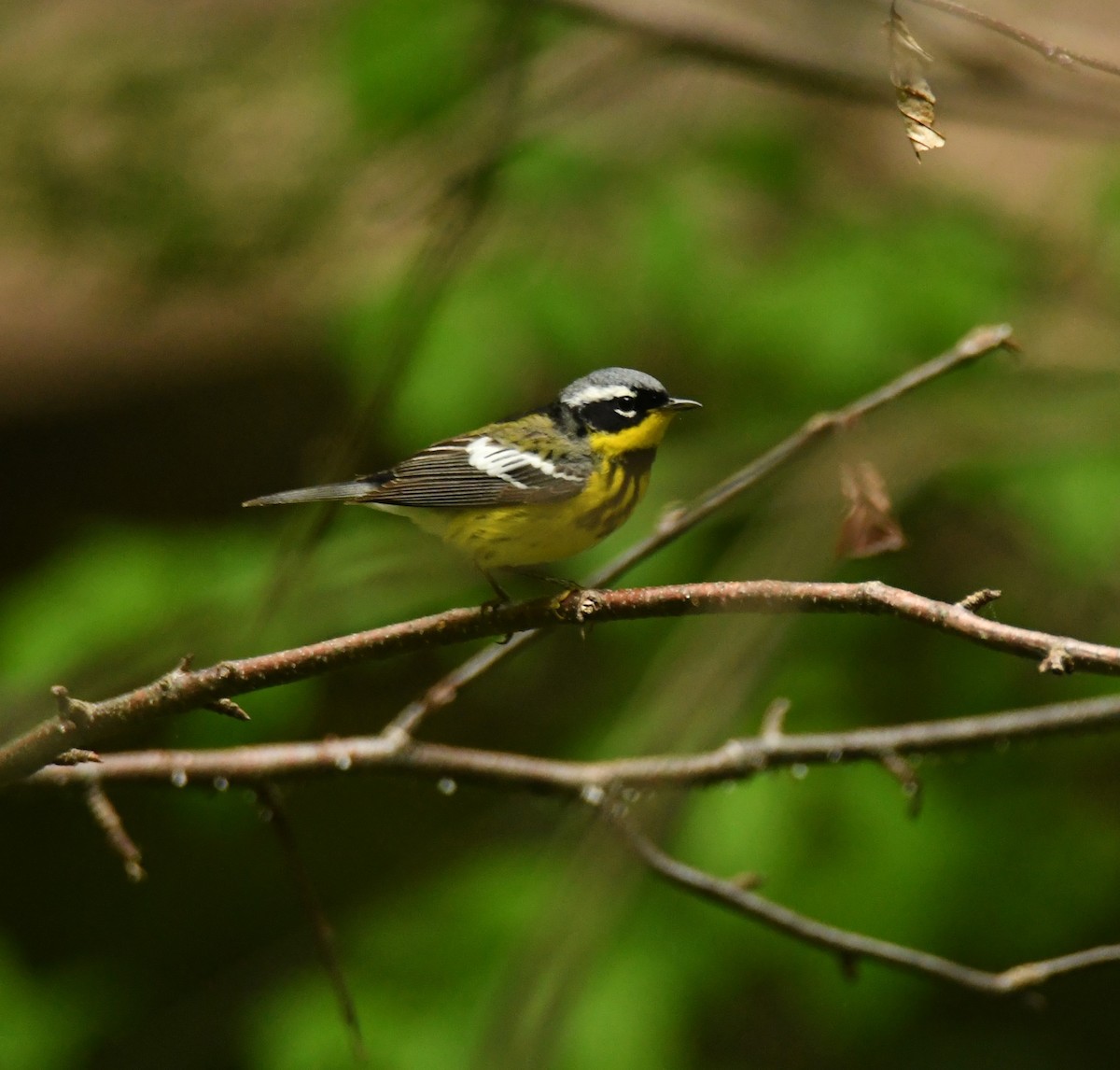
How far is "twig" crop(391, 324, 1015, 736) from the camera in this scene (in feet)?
5.88

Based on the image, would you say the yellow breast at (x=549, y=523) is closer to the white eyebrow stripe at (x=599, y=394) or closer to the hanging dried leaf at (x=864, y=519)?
the white eyebrow stripe at (x=599, y=394)

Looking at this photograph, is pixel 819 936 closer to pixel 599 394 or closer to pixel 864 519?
pixel 864 519

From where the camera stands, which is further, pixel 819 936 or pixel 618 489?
pixel 618 489

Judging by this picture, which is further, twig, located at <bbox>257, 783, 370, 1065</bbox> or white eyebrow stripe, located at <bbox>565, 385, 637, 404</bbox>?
white eyebrow stripe, located at <bbox>565, 385, 637, 404</bbox>

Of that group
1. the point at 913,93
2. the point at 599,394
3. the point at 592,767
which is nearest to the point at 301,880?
the point at 592,767

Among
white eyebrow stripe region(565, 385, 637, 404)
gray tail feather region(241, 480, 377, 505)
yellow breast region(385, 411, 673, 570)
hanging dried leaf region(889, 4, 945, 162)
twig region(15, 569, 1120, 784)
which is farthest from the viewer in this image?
white eyebrow stripe region(565, 385, 637, 404)

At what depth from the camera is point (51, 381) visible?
18.3 ft

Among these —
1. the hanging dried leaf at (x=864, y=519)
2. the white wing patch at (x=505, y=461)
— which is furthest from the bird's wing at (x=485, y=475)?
the hanging dried leaf at (x=864, y=519)

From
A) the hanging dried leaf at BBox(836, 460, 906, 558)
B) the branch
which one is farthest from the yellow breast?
the hanging dried leaf at BBox(836, 460, 906, 558)

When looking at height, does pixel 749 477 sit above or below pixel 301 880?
above

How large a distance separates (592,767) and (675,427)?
1859 millimetres

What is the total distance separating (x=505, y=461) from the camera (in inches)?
96.7

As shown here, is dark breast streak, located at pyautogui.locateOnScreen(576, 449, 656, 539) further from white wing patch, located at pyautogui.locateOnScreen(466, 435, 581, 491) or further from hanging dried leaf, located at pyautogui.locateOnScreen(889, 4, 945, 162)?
hanging dried leaf, located at pyautogui.locateOnScreen(889, 4, 945, 162)

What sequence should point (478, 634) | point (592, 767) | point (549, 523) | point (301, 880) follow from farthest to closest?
point (549, 523)
point (592, 767)
point (301, 880)
point (478, 634)
